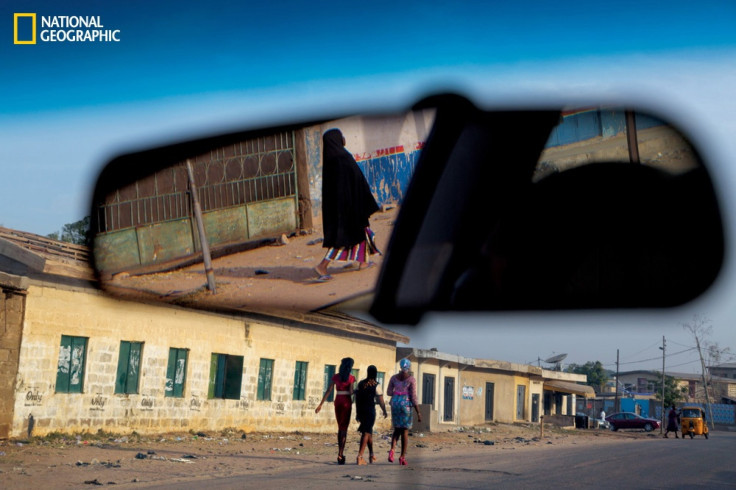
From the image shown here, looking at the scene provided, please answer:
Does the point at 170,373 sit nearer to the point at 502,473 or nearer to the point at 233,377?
the point at 233,377

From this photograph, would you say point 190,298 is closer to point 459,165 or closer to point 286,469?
point 459,165

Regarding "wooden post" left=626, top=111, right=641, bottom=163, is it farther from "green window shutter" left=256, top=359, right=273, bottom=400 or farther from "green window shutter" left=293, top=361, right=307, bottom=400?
"green window shutter" left=293, top=361, right=307, bottom=400

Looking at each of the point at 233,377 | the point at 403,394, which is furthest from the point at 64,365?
the point at 403,394

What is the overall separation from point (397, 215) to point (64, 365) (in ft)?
50.1

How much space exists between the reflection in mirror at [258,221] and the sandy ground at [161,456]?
871 cm

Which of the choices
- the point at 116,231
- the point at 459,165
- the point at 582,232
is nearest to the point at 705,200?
the point at 582,232

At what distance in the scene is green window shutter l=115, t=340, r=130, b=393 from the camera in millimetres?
17562

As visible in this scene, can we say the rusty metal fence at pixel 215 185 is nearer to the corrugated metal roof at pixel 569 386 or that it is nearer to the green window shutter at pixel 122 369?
the corrugated metal roof at pixel 569 386

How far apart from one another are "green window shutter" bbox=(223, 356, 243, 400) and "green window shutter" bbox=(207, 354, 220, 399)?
0.44 m

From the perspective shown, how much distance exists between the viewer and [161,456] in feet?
46.6

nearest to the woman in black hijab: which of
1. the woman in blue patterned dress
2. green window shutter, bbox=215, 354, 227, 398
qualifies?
the woman in blue patterned dress

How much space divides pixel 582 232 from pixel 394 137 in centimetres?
60

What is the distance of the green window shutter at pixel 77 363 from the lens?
16.4 m

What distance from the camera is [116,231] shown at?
2.59m
